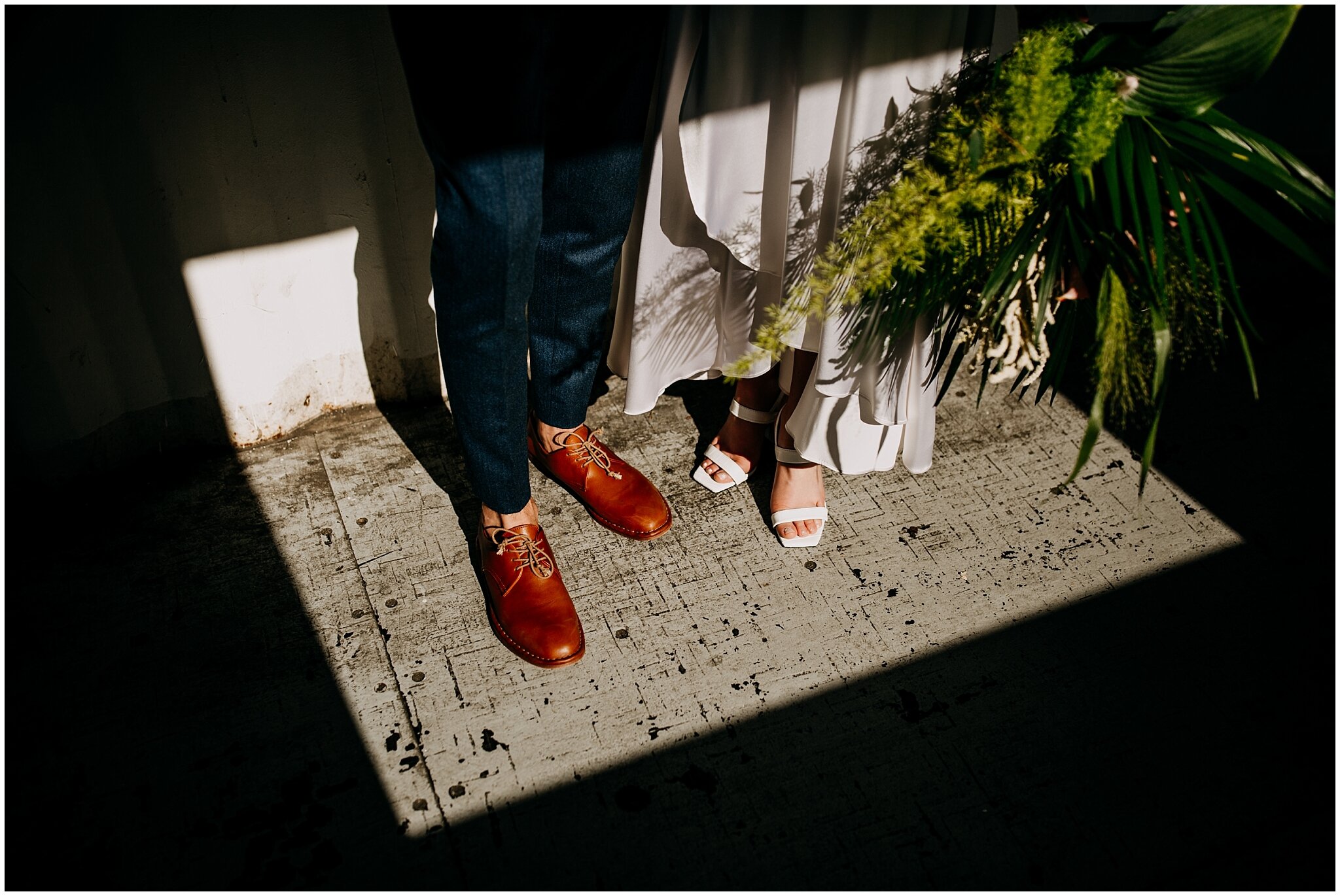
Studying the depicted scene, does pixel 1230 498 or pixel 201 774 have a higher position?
pixel 1230 498

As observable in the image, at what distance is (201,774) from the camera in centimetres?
150

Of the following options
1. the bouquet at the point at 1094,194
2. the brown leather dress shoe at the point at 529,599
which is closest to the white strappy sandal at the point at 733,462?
the brown leather dress shoe at the point at 529,599

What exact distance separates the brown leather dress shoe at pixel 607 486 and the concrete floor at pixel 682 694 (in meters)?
0.05

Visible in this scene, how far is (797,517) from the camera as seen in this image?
6.48ft

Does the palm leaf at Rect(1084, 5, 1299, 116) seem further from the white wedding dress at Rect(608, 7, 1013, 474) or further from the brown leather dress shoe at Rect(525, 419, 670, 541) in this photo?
the brown leather dress shoe at Rect(525, 419, 670, 541)

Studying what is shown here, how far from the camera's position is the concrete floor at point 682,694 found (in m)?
1.43

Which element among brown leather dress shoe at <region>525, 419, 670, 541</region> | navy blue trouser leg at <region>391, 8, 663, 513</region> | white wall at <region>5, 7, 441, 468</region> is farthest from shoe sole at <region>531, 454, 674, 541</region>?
white wall at <region>5, 7, 441, 468</region>

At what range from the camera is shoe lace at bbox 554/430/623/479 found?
2.03 meters

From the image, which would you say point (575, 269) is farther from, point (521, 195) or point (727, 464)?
point (727, 464)

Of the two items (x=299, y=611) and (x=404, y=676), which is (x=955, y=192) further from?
(x=299, y=611)

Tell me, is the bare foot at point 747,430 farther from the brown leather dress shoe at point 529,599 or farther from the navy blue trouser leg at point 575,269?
the brown leather dress shoe at point 529,599

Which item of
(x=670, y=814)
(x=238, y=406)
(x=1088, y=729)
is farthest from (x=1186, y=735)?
(x=238, y=406)

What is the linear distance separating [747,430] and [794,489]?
225mm

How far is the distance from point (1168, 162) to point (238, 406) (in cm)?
206
